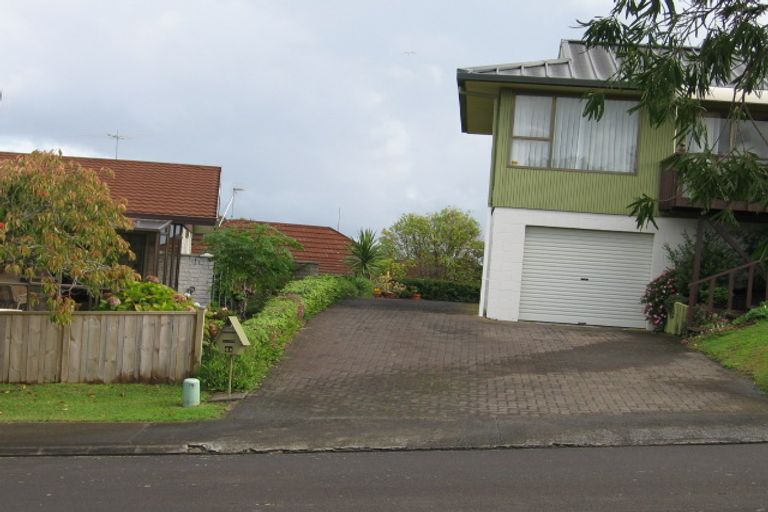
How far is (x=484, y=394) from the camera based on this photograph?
1184cm

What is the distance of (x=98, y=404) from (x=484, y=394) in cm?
500

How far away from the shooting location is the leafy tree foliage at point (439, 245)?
35969 mm

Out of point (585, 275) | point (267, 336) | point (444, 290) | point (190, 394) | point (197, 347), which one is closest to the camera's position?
point (190, 394)

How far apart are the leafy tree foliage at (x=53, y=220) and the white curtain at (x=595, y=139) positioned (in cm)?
1034

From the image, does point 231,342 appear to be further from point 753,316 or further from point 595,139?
point 595,139

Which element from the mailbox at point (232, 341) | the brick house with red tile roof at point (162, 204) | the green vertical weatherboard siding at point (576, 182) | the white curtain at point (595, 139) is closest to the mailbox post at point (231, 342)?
the mailbox at point (232, 341)

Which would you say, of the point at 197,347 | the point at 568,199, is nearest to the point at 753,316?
the point at 568,199

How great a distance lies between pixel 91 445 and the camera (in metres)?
9.35

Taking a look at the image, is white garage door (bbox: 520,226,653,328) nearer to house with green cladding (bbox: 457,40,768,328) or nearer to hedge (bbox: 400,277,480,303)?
house with green cladding (bbox: 457,40,768,328)

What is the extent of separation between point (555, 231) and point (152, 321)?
9706 millimetres

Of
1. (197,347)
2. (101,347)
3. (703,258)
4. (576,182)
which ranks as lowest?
(101,347)

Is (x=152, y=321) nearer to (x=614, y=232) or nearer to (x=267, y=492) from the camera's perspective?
(x=267, y=492)

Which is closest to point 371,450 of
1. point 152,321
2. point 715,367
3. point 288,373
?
point 288,373

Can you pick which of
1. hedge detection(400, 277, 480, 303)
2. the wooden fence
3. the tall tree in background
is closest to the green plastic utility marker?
the wooden fence
